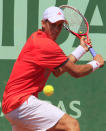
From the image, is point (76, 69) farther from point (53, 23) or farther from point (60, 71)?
point (53, 23)

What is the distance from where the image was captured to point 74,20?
465cm

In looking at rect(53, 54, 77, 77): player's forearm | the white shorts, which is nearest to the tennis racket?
rect(53, 54, 77, 77): player's forearm

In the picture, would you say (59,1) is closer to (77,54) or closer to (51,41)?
(77,54)

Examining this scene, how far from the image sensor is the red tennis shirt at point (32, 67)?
360cm

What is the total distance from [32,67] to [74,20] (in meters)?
1.19

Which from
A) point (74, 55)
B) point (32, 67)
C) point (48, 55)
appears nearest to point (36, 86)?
point (32, 67)

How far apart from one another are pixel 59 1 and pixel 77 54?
5.91 feet

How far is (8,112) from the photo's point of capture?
12.1 feet

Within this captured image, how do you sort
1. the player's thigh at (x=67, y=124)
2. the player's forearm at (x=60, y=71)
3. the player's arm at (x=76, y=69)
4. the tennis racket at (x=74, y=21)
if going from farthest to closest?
the tennis racket at (x=74, y=21)
the player's forearm at (x=60, y=71)
the player's arm at (x=76, y=69)
the player's thigh at (x=67, y=124)

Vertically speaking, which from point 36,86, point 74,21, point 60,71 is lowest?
point 36,86

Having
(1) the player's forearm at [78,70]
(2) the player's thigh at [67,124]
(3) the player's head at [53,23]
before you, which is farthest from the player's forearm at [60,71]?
(2) the player's thigh at [67,124]

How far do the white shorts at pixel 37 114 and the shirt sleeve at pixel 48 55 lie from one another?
300 millimetres

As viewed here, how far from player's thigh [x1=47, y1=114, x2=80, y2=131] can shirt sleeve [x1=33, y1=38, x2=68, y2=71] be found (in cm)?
43

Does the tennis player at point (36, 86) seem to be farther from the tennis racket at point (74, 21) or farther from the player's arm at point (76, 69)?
the tennis racket at point (74, 21)
